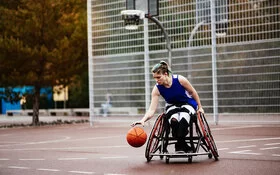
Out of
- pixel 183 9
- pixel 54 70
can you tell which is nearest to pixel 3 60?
pixel 54 70

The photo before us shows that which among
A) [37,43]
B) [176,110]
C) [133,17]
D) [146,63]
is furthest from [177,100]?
[37,43]

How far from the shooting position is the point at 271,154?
1080 cm

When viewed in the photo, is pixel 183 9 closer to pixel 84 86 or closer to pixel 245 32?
pixel 245 32

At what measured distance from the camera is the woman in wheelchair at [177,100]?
9.92 m

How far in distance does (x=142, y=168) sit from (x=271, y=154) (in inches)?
106

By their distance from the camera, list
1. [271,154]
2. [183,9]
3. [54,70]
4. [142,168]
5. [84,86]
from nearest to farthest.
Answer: [142,168] → [271,154] → [183,9] → [54,70] → [84,86]

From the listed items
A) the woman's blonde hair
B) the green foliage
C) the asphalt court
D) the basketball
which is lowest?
the asphalt court

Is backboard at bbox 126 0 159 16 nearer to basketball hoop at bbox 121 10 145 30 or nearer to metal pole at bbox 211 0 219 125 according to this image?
basketball hoop at bbox 121 10 145 30

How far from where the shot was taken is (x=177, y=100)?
10.2m

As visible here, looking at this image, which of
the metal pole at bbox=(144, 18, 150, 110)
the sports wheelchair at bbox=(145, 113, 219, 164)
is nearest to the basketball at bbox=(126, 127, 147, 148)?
the sports wheelchair at bbox=(145, 113, 219, 164)

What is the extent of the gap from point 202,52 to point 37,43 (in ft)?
27.9

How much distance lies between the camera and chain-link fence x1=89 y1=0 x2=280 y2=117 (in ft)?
68.1

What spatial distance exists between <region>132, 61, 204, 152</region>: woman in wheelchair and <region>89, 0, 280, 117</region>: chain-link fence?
10.8 meters

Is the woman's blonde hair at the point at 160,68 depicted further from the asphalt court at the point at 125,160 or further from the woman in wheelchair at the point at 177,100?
the asphalt court at the point at 125,160
